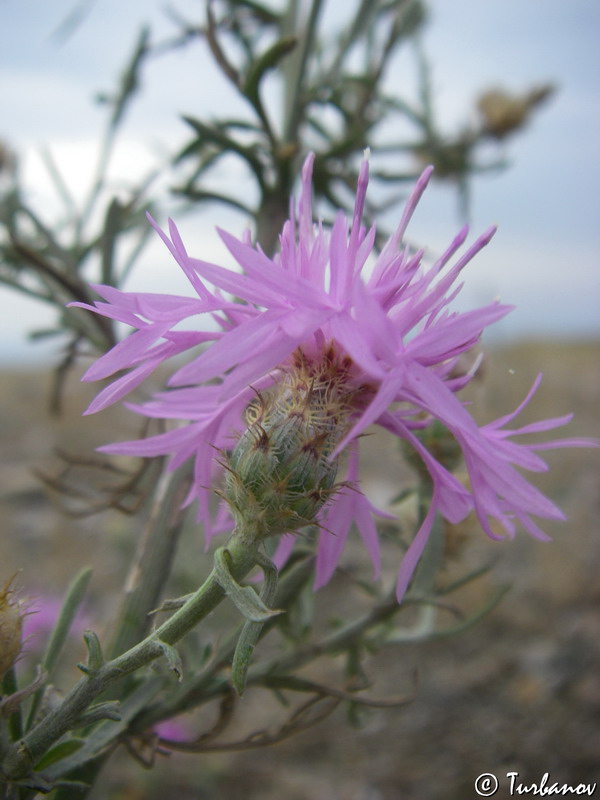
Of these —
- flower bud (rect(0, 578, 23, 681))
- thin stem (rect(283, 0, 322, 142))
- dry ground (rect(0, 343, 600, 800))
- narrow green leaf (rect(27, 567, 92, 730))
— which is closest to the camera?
flower bud (rect(0, 578, 23, 681))

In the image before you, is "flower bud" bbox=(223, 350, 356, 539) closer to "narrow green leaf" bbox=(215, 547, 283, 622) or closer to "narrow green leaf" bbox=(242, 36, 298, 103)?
"narrow green leaf" bbox=(215, 547, 283, 622)

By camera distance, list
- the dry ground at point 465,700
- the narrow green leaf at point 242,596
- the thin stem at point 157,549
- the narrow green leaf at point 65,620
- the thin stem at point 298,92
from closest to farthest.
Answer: the narrow green leaf at point 242,596
the narrow green leaf at point 65,620
the thin stem at point 157,549
the thin stem at point 298,92
the dry ground at point 465,700

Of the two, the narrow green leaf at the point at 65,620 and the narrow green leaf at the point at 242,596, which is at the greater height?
the narrow green leaf at the point at 242,596

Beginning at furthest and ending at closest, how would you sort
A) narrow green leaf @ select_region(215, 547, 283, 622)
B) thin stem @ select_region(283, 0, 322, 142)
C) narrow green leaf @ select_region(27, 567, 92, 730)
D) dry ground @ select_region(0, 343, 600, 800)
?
dry ground @ select_region(0, 343, 600, 800) < thin stem @ select_region(283, 0, 322, 142) < narrow green leaf @ select_region(27, 567, 92, 730) < narrow green leaf @ select_region(215, 547, 283, 622)

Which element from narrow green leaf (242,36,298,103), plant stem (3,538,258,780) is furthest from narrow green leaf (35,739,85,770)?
narrow green leaf (242,36,298,103)

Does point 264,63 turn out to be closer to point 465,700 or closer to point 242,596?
point 242,596

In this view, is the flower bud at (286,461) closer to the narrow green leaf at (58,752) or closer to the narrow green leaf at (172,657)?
the narrow green leaf at (172,657)

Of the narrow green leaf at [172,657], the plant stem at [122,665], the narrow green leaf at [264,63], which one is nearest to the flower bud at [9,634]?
the plant stem at [122,665]
